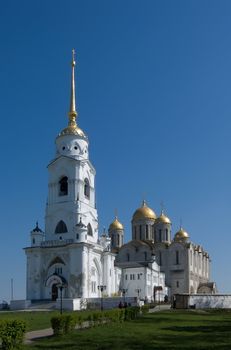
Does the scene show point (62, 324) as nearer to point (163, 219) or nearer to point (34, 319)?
point (34, 319)

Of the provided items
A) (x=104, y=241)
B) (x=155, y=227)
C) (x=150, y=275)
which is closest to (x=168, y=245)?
(x=155, y=227)

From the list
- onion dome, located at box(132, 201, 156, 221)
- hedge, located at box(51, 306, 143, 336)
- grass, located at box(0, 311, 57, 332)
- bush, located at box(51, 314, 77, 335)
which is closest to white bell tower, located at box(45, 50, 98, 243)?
grass, located at box(0, 311, 57, 332)

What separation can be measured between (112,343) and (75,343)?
1293mm

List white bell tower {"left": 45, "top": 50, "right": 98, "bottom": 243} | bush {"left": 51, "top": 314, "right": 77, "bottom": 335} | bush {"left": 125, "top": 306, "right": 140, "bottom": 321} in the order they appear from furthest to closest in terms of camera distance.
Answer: white bell tower {"left": 45, "top": 50, "right": 98, "bottom": 243} < bush {"left": 125, "top": 306, "right": 140, "bottom": 321} < bush {"left": 51, "top": 314, "right": 77, "bottom": 335}

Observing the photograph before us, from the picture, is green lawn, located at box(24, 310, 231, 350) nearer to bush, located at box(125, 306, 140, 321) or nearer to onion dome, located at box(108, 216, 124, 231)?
bush, located at box(125, 306, 140, 321)

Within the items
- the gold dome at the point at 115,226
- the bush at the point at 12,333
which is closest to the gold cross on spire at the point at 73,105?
the gold dome at the point at 115,226

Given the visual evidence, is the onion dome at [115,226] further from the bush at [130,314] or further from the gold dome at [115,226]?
the bush at [130,314]

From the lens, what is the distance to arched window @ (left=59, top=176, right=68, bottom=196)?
59969mm

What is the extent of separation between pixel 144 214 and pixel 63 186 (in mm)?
24714

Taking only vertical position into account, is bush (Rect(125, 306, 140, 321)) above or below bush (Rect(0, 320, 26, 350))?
below

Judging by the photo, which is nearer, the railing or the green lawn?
the green lawn

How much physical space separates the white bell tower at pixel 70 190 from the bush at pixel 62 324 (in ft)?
111

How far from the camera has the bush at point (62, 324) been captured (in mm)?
21188

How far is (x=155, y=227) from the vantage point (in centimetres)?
8206
